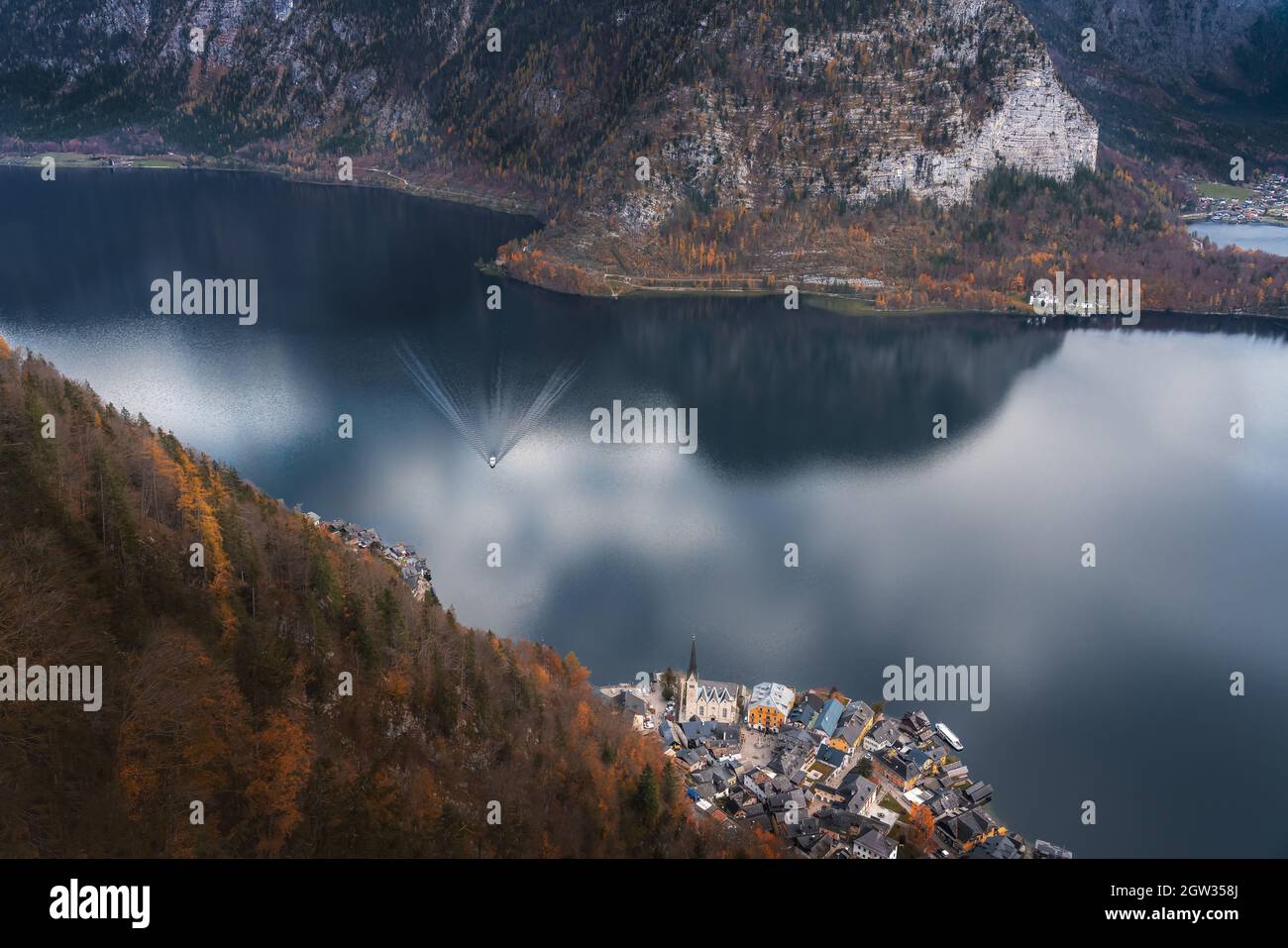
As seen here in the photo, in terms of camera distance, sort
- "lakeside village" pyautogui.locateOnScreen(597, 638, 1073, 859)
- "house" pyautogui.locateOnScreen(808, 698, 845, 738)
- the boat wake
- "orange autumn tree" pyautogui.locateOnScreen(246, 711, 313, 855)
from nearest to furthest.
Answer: "orange autumn tree" pyautogui.locateOnScreen(246, 711, 313, 855)
"lakeside village" pyautogui.locateOnScreen(597, 638, 1073, 859)
"house" pyautogui.locateOnScreen(808, 698, 845, 738)
the boat wake

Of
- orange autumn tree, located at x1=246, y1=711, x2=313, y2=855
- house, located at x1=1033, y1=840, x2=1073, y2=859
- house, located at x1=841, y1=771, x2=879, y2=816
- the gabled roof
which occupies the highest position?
orange autumn tree, located at x1=246, y1=711, x2=313, y2=855

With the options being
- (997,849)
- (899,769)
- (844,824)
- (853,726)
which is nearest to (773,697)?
(853,726)

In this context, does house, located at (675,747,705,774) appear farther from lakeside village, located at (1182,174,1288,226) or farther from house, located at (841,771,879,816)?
lakeside village, located at (1182,174,1288,226)

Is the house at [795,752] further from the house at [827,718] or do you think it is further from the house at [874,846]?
the house at [874,846]

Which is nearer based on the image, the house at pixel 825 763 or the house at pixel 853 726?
the house at pixel 825 763

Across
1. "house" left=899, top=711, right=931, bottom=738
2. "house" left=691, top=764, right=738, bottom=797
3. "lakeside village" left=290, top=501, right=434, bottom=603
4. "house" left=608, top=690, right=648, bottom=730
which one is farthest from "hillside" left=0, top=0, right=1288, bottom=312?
"house" left=691, top=764, right=738, bottom=797

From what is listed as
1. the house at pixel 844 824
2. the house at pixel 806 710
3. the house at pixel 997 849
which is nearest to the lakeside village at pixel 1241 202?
the house at pixel 806 710
